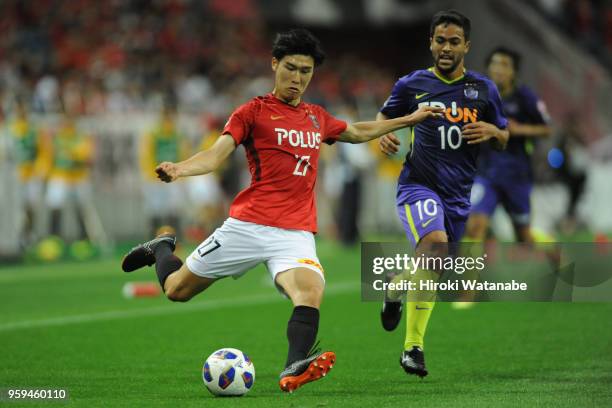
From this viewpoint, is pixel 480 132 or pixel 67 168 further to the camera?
pixel 67 168

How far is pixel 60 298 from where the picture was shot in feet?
46.4

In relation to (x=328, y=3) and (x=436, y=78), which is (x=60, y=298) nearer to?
(x=436, y=78)

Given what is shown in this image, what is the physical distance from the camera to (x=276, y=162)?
770 centimetres

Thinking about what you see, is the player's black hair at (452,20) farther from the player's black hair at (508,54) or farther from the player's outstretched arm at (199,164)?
the player's black hair at (508,54)

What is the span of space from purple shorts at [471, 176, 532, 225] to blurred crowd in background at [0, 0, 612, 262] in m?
9.94

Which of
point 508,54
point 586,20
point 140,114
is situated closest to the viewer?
point 508,54

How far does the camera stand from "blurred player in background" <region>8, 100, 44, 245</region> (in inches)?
825

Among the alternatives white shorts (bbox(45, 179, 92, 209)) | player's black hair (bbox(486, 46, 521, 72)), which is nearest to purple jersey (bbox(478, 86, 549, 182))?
player's black hair (bbox(486, 46, 521, 72))

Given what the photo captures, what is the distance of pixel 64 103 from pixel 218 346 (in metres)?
14.8

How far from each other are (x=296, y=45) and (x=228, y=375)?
206cm

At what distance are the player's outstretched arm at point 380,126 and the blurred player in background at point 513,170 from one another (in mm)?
4032

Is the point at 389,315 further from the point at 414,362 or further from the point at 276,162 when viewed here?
the point at 276,162

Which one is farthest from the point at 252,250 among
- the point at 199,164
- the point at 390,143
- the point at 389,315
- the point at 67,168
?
the point at 67,168

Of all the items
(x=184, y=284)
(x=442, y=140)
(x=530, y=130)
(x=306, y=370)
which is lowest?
(x=306, y=370)
